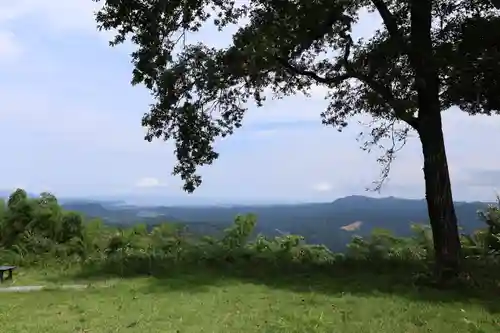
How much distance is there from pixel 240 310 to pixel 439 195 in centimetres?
397

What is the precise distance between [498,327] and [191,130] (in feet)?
18.6

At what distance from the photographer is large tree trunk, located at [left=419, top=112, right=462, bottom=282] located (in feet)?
30.8

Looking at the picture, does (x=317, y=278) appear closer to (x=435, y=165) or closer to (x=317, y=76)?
(x=435, y=165)

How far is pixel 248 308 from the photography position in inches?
287

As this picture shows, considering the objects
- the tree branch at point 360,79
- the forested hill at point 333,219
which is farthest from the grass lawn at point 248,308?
the forested hill at point 333,219

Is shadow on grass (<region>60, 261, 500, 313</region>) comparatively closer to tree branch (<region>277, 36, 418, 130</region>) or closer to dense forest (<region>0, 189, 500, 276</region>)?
dense forest (<region>0, 189, 500, 276</region>)

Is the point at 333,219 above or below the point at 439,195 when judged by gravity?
below

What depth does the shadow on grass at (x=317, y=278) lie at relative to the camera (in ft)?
27.8

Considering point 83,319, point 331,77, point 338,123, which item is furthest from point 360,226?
point 83,319

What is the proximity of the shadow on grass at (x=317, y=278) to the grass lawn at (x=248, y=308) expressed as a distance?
18 mm

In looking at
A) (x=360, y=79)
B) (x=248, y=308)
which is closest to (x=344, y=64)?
(x=360, y=79)

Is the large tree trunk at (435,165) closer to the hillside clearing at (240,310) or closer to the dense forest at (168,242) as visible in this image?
the hillside clearing at (240,310)

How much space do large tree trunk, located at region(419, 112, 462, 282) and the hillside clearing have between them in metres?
1.11

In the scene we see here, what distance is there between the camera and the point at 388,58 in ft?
29.7
